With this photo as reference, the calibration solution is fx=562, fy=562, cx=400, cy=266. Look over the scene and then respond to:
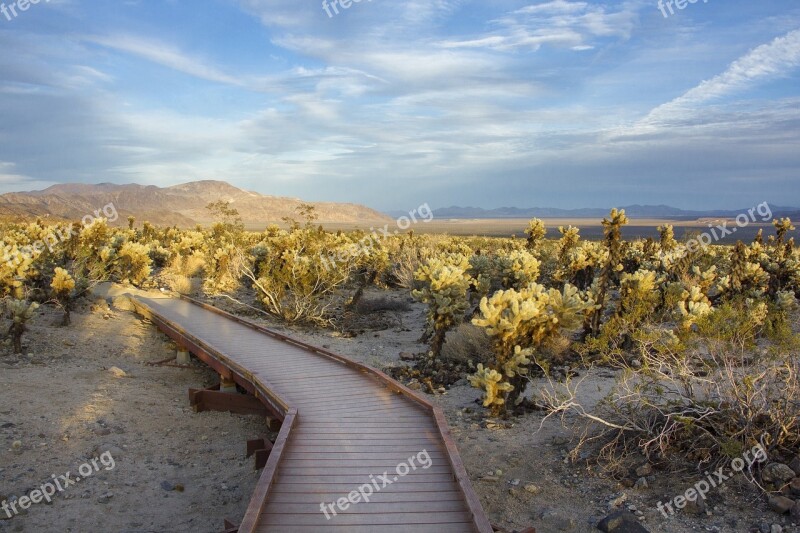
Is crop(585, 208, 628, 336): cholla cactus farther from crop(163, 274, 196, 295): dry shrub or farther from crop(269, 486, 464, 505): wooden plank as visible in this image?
crop(163, 274, 196, 295): dry shrub

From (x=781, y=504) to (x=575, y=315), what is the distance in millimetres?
3918

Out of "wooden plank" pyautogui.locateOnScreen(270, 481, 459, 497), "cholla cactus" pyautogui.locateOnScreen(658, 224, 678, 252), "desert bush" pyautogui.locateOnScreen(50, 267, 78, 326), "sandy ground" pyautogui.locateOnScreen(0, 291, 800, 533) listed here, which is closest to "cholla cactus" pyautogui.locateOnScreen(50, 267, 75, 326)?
"desert bush" pyautogui.locateOnScreen(50, 267, 78, 326)

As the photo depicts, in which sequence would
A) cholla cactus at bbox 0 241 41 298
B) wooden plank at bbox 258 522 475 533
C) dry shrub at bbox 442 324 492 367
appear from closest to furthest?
wooden plank at bbox 258 522 475 533 < dry shrub at bbox 442 324 492 367 < cholla cactus at bbox 0 241 41 298

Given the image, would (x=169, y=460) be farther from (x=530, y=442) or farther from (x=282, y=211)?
(x=282, y=211)

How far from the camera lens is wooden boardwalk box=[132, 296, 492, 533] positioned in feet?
15.3

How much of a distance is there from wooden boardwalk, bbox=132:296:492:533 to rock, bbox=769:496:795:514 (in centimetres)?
267

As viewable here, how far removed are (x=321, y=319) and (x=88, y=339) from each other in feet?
18.3

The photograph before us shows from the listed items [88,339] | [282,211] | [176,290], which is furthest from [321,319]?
[282,211]

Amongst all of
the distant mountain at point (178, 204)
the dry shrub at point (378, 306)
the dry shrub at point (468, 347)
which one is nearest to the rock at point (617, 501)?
the dry shrub at point (468, 347)

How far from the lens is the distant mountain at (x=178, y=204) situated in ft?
360

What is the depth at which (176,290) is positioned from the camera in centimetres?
1953

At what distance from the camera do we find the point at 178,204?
14938 centimetres

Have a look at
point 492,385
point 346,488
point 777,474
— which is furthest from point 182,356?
point 777,474

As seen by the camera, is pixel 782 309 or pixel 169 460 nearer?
pixel 169 460
